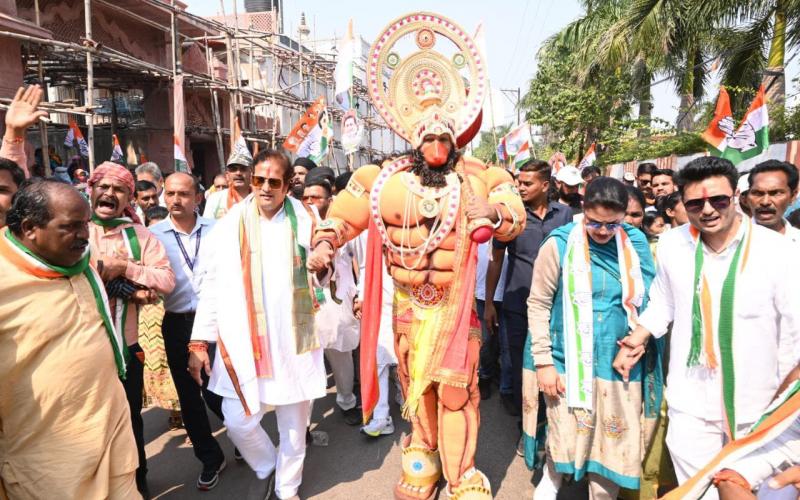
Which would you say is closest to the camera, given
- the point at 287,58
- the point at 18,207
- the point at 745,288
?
the point at 18,207

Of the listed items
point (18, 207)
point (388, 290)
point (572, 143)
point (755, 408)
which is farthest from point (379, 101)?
point (572, 143)

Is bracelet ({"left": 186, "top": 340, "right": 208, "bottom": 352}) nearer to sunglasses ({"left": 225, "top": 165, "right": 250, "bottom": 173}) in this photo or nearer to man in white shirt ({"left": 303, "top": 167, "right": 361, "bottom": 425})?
man in white shirt ({"left": 303, "top": 167, "right": 361, "bottom": 425})

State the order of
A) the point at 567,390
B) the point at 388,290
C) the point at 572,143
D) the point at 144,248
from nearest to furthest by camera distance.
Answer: the point at 567,390 < the point at 144,248 < the point at 388,290 < the point at 572,143

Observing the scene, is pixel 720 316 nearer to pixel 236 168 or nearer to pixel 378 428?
pixel 378 428

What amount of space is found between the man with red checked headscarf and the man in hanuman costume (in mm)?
794

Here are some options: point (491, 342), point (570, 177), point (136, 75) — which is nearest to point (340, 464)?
point (491, 342)

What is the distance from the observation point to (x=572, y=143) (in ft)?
57.0

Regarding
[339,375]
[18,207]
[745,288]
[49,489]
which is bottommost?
[339,375]

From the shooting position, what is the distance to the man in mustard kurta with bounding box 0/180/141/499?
1822 mm

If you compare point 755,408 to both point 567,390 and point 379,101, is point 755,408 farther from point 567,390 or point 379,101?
point 379,101

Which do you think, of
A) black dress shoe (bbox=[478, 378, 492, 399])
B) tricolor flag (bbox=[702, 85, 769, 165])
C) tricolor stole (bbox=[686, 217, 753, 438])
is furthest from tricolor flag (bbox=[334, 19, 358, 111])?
tricolor stole (bbox=[686, 217, 753, 438])

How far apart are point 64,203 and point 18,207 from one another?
5.7 inches

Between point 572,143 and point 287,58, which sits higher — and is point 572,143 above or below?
below

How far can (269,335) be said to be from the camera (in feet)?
9.27
